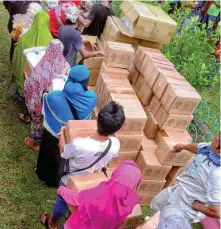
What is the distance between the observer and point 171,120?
3.48m

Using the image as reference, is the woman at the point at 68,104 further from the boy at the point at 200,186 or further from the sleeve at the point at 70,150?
the boy at the point at 200,186

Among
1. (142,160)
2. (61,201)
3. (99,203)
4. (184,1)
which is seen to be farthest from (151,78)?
A: (184,1)

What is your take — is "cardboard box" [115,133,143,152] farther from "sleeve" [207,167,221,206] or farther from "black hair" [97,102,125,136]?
"sleeve" [207,167,221,206]

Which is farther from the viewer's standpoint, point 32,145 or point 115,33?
point 115,33

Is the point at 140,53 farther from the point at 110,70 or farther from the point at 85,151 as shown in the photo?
the point at 85,151

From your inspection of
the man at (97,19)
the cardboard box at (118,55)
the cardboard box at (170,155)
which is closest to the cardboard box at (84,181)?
the cardboard box at (170,155)

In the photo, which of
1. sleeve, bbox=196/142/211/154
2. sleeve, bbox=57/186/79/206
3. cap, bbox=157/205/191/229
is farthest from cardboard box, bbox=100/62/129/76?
cap, bbox=157/205/191/229

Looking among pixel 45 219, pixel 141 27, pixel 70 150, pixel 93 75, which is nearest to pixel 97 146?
pixel 70 150

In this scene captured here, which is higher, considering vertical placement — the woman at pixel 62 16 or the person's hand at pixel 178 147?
the woman at pixel 62 16

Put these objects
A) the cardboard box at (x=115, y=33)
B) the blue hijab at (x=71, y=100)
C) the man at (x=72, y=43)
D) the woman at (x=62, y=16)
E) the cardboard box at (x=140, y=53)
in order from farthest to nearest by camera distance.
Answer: the cardboard box at (x=115, y=33)
the cardboard box at (x=140, y=53)
the woman at (x=62, y=16)
the man at (x=72, y=43)
the blue hijab at (x=71, y=100)

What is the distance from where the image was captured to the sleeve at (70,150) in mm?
2395

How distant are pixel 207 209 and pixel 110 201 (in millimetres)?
1015

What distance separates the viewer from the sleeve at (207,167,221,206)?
7.66 ft

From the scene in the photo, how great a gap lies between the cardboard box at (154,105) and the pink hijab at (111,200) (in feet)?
5.71
